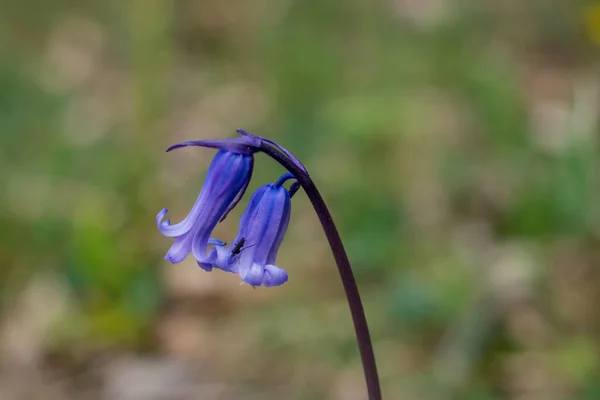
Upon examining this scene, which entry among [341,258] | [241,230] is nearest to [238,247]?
[241,230]

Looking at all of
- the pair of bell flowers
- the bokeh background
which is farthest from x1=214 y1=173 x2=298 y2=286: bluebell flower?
the bokeh background

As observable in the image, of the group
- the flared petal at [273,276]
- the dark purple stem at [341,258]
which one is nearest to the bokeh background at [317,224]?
the dark purple stem at [341,258]

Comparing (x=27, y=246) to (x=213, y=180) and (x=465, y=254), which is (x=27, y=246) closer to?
(x=465, y=254)

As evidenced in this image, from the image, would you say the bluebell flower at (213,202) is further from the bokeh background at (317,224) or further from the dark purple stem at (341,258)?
the bokeh background at (317,224)

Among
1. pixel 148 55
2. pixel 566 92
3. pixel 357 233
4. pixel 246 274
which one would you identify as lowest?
pixel 246 274

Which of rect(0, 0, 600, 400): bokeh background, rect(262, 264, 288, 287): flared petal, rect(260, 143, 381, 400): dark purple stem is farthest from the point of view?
rect(0, 0, 600, 400): bokeh background

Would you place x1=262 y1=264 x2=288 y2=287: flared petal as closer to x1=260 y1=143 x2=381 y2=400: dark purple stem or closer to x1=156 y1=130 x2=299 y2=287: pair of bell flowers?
x1=156 y1=130 x2=299 y2=287: pair of bell flowers

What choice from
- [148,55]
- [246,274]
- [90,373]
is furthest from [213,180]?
[148,55]
